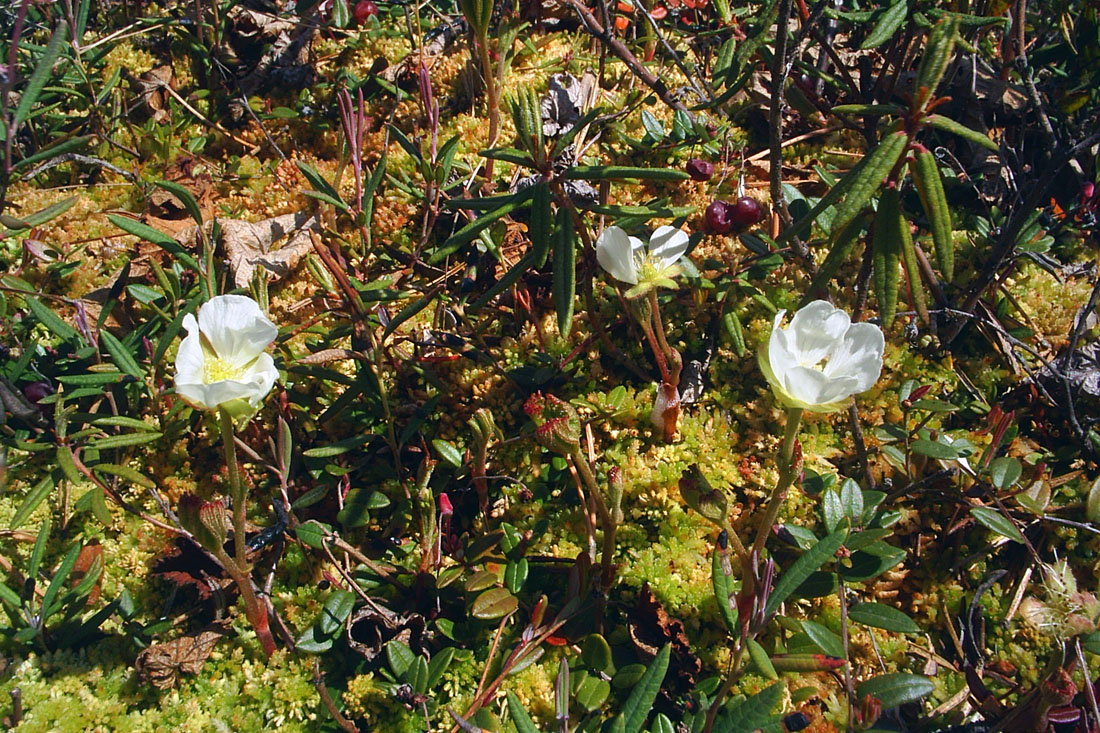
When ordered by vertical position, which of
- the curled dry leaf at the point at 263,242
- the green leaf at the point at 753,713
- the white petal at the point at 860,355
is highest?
the white petal at the point at 860,355

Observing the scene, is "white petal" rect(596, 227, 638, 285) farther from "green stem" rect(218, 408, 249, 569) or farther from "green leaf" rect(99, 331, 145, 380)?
"green leaf" rect(99, 331, 145, 380)

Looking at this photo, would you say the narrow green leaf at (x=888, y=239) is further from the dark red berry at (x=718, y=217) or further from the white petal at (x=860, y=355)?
the dark red berry at (x=718, y=217)

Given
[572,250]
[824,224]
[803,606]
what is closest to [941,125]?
[824,224]

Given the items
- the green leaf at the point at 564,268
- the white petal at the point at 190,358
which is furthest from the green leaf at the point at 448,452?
the white petal at the point at 190,358

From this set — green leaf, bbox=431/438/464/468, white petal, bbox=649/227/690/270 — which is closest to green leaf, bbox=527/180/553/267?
white petal, bbox=649/227/690/270

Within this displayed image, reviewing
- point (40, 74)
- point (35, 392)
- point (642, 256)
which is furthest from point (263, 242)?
point (642, 256)

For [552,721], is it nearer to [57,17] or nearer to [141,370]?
[141,370]

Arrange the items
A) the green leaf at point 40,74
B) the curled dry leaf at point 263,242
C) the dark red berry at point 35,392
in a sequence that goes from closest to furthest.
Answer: the green leaf at point 40,74
the dark red berry at point 35,392
the curled dry leaf at point 263,242
